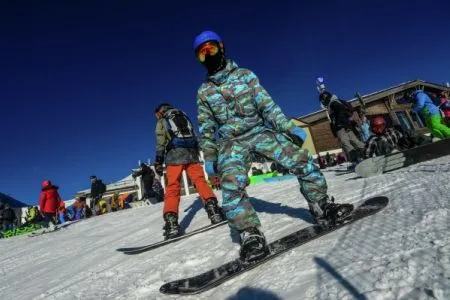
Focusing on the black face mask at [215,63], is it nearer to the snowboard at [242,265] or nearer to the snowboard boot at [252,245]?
the snowboard boot at [252,245]

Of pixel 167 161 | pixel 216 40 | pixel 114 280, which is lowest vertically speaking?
pixel 114 280

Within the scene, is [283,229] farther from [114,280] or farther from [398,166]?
[398,166]

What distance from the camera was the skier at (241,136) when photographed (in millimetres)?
2520

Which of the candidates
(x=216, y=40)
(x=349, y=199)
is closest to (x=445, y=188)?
(x=349, y=199)

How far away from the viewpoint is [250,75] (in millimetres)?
3027

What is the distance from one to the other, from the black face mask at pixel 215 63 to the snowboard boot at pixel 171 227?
2.24 metres

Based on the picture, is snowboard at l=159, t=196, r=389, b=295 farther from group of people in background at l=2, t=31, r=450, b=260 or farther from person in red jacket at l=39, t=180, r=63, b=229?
person in red jacket at l=39, t=180, r=63, b=229

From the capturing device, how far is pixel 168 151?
15.8ft

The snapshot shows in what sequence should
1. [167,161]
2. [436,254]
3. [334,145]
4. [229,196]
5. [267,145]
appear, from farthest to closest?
[334,145] → [167,161] → [267,145] → [229,196] → [436,254]

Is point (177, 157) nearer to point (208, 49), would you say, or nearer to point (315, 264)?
point (208, 49)

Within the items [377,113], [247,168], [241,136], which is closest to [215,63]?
[241,136]

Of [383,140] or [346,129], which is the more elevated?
[346,129]

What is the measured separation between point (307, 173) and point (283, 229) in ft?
2.34

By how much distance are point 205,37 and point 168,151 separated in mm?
2274
